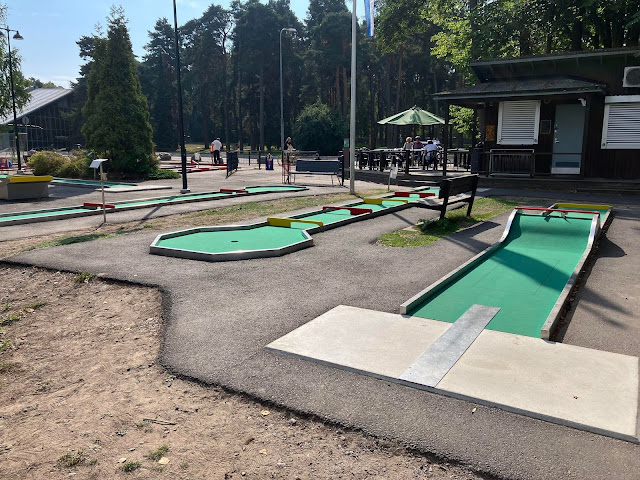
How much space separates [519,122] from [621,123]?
3350mm

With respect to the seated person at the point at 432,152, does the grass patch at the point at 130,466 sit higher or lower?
lower

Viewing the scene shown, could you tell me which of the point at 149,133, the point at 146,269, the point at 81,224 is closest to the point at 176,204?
the point at 81,224

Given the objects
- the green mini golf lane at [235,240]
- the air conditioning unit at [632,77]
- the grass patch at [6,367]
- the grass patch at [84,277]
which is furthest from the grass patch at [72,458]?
the air conditioning unit at [632,77]

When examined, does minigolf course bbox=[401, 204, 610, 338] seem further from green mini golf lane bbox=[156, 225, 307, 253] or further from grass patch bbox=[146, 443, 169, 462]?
green mini golf lane bbox=[156, 225, 307, 253]

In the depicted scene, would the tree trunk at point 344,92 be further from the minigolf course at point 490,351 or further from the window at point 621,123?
the minigolf course at point 490,351

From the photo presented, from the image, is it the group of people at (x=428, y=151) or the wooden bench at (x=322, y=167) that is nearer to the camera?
the wooden bench at (x=322, y=167)

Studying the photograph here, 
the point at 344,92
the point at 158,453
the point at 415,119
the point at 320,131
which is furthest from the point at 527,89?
the point at 344,92

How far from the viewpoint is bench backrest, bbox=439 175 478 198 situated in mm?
10297

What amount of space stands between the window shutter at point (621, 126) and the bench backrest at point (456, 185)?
362 inches

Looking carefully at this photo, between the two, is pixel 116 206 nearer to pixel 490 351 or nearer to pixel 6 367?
pixel 6 367

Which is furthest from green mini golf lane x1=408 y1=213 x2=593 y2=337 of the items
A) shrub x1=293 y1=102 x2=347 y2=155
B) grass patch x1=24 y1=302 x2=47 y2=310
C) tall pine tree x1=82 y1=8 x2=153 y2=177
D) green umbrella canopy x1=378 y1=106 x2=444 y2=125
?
shrub x1=293 y1=102 x2=347 y2=155

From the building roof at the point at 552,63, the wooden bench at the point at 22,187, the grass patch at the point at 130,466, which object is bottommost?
the grass patch at the point at 130,466

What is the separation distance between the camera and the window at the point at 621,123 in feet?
57.8

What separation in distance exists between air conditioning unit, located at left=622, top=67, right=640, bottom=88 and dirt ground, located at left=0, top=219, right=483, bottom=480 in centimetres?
1850
